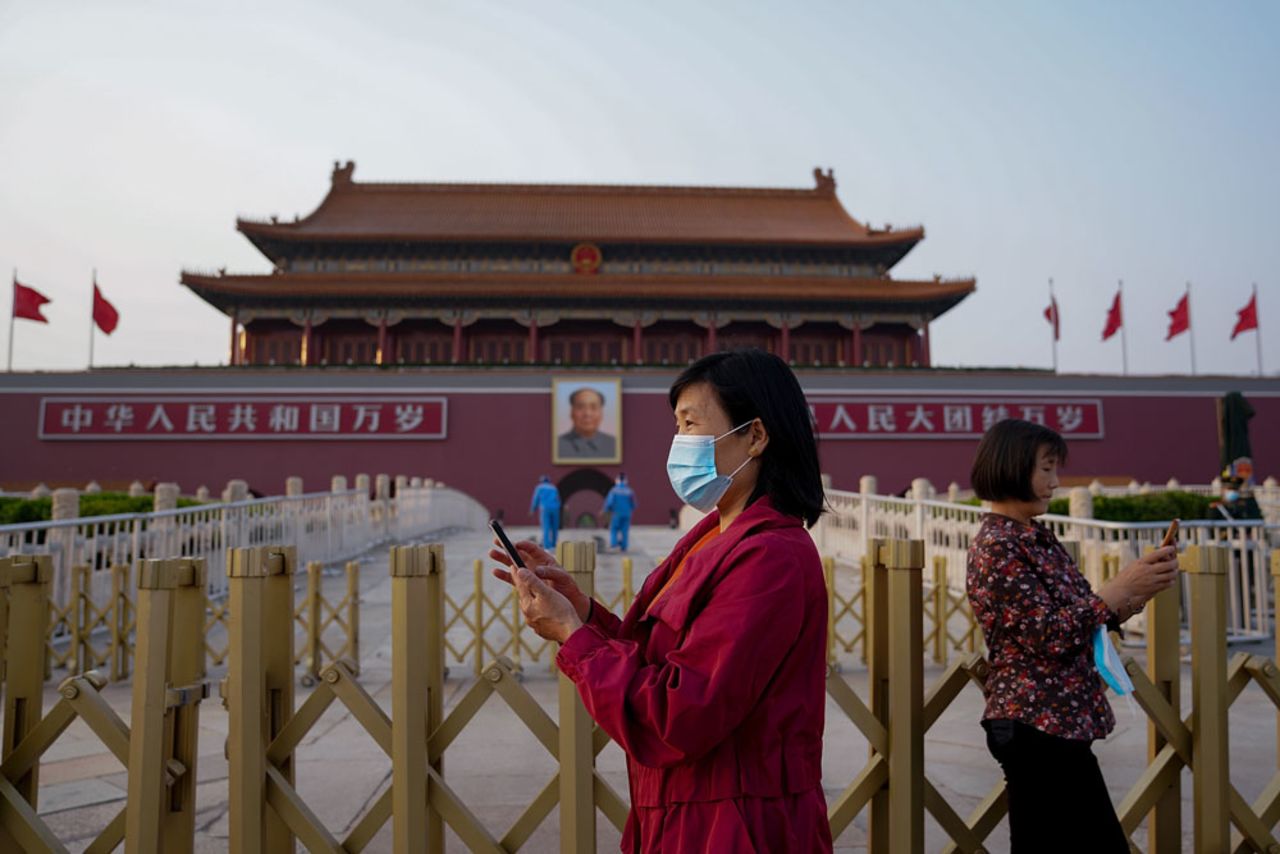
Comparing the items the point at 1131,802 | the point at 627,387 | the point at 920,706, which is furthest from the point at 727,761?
the point at 627,387

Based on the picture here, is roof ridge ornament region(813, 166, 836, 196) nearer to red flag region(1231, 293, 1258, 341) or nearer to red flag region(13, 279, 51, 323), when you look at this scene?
red flag region(1231, 293, 1258, 341)

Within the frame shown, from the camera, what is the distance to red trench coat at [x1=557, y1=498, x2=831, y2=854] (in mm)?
1266

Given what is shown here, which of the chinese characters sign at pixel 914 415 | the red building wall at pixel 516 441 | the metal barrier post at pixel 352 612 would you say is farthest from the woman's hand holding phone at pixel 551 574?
the chinese characters sign at pixel 914 415

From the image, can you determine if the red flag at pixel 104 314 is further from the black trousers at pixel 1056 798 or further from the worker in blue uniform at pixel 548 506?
the black trousers at pixel 1056 798

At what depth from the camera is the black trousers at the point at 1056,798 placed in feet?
6.10

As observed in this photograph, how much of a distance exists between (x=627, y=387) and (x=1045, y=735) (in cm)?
2023

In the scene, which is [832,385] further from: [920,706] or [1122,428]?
[920,706]

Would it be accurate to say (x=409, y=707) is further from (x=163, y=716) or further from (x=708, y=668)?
(x=708, y=668)

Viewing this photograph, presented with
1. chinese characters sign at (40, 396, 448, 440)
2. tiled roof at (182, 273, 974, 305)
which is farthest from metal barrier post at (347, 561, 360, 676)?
tiled roof at (182, 273, 974, 305)

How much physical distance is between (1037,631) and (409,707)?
54.7 inches

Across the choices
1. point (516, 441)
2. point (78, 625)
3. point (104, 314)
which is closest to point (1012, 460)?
point (78, 625)

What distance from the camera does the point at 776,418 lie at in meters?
1.47

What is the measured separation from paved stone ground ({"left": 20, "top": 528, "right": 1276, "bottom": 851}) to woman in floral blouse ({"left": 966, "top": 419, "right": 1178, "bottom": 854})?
1042 millimetres

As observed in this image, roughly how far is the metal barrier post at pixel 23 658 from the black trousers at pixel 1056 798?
2223 millimetres
